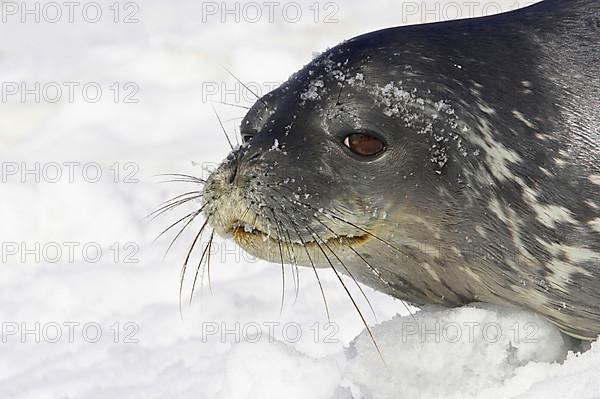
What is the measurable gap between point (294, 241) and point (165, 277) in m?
1.79

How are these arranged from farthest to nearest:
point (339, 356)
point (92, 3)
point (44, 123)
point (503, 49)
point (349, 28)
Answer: point (92, 3) → point (349, 28) → point (44, 123) → point (339, 356) → point (503, 49)

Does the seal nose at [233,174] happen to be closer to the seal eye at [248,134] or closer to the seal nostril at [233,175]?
the seal nostril at [233,175]

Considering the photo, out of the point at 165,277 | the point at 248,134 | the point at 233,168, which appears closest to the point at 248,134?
the point at 248,134

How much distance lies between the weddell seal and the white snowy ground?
12 centimetres

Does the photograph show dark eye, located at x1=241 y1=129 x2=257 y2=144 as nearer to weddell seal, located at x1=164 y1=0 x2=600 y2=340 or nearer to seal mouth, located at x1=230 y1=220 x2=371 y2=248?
weddell seal, located at x1=164 y1=0 x2=600 y2=340

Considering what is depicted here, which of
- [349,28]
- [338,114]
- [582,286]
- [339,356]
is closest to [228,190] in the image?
[338,114]

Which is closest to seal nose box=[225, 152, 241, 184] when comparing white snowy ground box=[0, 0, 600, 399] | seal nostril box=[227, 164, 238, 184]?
seal nostril box=[227, 164, 238, 184]

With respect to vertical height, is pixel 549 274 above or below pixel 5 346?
above

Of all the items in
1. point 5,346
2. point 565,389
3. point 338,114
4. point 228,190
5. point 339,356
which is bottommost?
point 5,346

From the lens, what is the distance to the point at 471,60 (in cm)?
264

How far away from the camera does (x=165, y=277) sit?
13.9 ft

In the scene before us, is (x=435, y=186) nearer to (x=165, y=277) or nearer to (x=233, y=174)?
(x=233, y=174)

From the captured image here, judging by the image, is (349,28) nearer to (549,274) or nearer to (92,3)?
(92,3)

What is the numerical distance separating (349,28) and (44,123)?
206 centimetres
